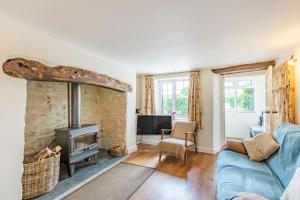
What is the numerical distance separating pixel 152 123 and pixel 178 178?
1.94 meters

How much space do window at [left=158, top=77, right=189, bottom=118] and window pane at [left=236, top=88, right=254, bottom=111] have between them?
2443 mm

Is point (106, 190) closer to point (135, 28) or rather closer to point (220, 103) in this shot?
point (135, 28)

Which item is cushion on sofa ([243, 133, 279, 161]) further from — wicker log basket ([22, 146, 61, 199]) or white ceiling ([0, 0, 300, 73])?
wicker log basket ([22, 146, 61, 199])

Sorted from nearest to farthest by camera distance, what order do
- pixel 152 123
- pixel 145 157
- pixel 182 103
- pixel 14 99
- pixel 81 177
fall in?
1. pixel 14 99
2. pixel 81 177
3. pixel 145 157
4. pixel 152 123
5. pixel 182 103

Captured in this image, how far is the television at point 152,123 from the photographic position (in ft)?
14.6

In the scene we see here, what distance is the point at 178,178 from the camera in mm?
2754

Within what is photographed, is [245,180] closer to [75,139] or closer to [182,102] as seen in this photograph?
[75,139]

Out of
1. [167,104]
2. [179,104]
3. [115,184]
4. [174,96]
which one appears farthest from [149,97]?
[115,184]

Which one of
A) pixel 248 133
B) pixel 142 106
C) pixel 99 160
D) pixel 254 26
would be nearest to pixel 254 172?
pixel 254 26

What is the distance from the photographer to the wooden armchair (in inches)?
132

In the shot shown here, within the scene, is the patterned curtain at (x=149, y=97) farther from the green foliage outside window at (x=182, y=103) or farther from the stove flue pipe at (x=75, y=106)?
the stove flue pipe at (x=75, y=106)

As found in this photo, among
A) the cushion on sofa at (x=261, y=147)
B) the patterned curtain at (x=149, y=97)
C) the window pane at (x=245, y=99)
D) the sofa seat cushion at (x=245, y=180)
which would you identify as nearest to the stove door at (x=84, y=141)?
the patterned curtain at (x=149, y=97)

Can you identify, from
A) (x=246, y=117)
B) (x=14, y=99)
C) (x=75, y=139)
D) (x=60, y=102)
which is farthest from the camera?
(x=246, y=117)

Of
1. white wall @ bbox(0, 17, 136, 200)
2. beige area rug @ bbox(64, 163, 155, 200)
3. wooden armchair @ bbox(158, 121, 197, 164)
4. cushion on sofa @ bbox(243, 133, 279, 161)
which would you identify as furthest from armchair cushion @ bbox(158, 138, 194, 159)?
white wall @ bbox(0, 17, 136, 200)
